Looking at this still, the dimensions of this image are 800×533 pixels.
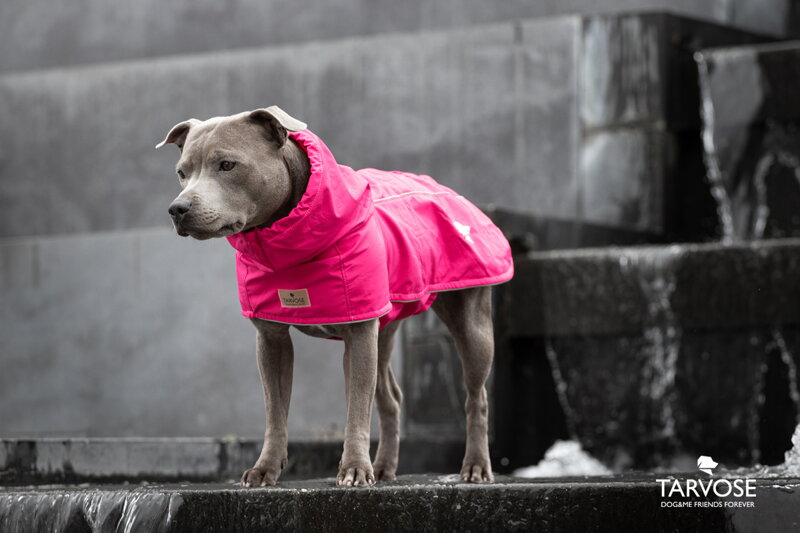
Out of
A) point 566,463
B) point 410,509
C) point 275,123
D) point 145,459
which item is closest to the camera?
point 410,509

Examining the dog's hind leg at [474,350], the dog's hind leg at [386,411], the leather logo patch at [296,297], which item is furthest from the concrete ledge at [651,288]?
the leather logo patch at [296,297]

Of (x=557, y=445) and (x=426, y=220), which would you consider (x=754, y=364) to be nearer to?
(x=557, y=445)

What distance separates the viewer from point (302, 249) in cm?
491

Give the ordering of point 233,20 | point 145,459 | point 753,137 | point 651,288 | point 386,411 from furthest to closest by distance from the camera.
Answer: point 233,20 → point 753,137 → point 651,288 → point 145,459 → point 386,411

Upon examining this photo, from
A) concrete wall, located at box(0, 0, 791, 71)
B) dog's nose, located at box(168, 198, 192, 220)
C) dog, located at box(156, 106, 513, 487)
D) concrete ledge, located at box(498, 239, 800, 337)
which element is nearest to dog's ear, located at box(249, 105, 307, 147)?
dog, located at box(156, 106, 513, 487)

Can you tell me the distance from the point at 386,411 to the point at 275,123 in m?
1.59

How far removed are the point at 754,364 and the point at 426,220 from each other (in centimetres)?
365

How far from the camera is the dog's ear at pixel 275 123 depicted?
483 cm

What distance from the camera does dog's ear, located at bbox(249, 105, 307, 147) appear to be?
4828 millimetres

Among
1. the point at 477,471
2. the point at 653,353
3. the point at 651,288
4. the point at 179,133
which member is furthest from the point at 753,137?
the point at 179,133

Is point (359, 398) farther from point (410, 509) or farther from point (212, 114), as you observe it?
point (212, 114)

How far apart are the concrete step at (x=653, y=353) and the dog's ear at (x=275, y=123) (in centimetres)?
397

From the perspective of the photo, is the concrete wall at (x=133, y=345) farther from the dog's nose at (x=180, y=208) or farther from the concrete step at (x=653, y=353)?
the dog's nose at (x=180, y=208)

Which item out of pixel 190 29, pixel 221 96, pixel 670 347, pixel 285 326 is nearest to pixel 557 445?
pixel 670 347
